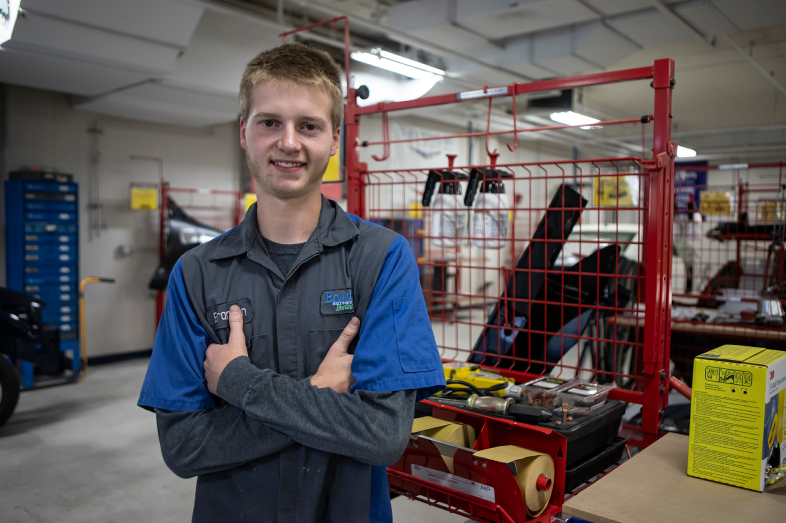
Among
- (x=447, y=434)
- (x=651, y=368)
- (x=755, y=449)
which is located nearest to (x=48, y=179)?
(x=447, y=434)

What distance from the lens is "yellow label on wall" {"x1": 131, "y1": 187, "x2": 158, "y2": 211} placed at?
5.86 metres

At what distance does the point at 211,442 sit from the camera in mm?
1037

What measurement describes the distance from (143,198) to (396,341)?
563 centimetres

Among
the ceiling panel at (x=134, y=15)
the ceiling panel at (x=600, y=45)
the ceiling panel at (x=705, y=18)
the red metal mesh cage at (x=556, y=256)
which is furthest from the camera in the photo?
the ceiling panel at (x=600, y=45)

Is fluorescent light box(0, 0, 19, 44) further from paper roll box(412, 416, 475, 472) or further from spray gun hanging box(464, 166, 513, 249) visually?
paper roll box(412, 416, 475, 472)

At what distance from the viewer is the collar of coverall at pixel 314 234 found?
1.16 meters

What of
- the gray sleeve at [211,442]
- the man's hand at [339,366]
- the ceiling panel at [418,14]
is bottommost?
the gray sleeve at [211,442]

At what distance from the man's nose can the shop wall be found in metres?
5.32

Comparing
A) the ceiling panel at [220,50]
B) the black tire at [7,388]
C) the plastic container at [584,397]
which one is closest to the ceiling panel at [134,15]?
the ceiling panel at [220,50]

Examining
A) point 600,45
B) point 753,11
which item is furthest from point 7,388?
point 753,11

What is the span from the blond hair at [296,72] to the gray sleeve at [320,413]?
55cm

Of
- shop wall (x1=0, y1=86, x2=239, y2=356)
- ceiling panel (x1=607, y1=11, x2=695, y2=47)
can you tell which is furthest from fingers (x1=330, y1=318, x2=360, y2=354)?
shop wall (x1=0, y1=86, x2=239, y2=356)

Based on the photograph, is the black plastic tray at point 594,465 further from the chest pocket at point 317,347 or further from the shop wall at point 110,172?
the shop wall at point 110,172

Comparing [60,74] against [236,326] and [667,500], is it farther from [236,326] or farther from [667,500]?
[667,500]
